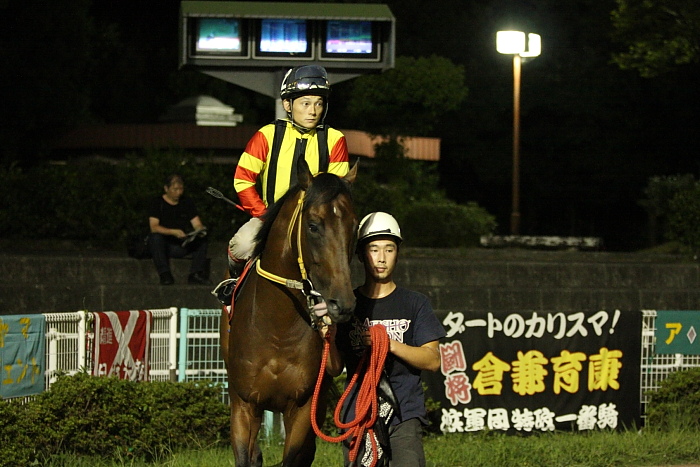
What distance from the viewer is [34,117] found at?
2084 cm

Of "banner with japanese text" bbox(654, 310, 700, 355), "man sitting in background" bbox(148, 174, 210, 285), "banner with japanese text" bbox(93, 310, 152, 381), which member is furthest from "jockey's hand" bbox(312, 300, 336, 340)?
"man sitting in background" bbox(148, 174, 210, 285)

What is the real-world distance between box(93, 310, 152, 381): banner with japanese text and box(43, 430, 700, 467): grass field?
3.57ft

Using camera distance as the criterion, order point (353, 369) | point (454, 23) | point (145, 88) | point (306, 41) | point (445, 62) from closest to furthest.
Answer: point (353, 369), point (306, 41), point (445, 62), point (145, 88), point (454, 23)

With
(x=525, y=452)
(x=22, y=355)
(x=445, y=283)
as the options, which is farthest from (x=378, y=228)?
(x=445, y=283)

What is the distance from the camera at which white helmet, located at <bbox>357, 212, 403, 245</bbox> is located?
538 centimetres

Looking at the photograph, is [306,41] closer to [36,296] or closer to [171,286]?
[171,286]

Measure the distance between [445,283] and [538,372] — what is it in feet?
13.7

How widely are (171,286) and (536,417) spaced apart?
442 centimetres

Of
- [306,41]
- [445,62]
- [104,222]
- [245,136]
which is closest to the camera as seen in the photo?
[306,41]

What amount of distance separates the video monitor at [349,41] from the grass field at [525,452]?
406 cm

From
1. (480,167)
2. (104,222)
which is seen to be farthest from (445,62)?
(104,222)

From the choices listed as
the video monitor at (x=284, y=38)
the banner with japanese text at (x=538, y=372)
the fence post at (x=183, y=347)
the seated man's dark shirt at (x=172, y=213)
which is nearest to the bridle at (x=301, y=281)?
the fence post at (x=183, y=347)

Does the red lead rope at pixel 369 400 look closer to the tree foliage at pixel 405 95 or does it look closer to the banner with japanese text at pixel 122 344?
the banner with japanese text at pixel 122 344

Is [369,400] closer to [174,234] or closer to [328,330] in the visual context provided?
[328,330]
